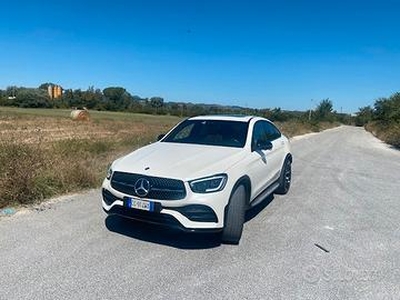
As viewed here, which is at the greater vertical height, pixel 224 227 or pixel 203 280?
pixel 224 227

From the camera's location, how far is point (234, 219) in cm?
446

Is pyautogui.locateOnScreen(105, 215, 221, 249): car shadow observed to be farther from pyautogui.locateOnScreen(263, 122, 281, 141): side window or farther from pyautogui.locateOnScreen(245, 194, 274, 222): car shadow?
pyautogui.locateOnScreen(263, 122, 281, 141): side window

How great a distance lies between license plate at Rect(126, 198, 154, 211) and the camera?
13.7ft

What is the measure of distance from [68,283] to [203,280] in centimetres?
133

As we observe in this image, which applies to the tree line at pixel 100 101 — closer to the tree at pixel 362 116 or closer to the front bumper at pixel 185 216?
the tree at pixel 362 116

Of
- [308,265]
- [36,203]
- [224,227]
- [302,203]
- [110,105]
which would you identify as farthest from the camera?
[110,105]

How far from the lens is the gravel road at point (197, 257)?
3.42 m

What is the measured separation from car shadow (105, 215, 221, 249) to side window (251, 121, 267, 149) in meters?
1.63

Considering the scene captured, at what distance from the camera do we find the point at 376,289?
3.57 m

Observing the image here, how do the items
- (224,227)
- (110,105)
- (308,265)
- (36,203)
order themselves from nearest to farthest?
(308,265)
(224,227)
(36,203)
(110,105)

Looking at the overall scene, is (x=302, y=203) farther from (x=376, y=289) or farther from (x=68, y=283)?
(x=68, y=283)

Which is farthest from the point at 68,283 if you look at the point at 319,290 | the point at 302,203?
the point at 302,203

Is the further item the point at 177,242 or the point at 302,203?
the point at 302,203

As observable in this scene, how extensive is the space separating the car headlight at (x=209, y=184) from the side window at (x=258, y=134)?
52.8 inches
